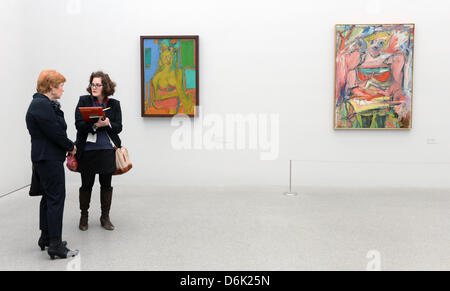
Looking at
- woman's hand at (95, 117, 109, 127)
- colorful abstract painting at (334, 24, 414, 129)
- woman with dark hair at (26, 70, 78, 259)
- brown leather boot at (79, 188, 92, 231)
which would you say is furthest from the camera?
colorful abstract painting at (334, 24, 414, 129)

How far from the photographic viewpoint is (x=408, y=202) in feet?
19.9

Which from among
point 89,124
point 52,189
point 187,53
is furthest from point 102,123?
point 187,53

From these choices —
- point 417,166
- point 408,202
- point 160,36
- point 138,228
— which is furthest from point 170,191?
point 417,166

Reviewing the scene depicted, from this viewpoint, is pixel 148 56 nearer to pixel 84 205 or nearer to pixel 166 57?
pixel 166 57

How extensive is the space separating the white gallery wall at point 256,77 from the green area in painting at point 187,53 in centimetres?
17

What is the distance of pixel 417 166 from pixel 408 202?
4.01 ft

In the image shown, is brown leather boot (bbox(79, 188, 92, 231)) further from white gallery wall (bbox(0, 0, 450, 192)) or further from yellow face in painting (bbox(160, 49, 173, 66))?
yellow face in painting (bbox(160, 49, 173, 66))

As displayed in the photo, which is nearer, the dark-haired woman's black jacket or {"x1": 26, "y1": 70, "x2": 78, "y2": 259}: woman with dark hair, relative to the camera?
{"x1": 26, "y1": 70, "x2": 78, "y2": 259}: woman with dark hair

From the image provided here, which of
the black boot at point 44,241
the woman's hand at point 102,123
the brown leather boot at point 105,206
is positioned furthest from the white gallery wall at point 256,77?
the black boot at point 44,241

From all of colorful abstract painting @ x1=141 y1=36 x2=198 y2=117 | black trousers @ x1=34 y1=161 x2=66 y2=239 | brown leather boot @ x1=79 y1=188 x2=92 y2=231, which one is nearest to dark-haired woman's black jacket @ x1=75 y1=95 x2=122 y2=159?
brown leather boot @ x1=79 y1=188 x2=92 y2=231

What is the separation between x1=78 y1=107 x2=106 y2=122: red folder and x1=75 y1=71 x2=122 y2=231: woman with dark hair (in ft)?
0.21

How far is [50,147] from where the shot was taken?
148 inches

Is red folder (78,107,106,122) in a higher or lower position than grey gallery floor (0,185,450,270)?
higher

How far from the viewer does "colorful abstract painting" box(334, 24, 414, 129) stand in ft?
22.5
